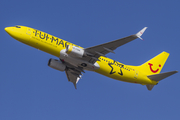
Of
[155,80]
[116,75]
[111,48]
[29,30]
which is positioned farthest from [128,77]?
[29,30]

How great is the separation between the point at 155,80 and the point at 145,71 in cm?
261

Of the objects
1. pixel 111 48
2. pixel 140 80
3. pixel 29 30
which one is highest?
pixel 29 30

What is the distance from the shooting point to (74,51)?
1430 inches

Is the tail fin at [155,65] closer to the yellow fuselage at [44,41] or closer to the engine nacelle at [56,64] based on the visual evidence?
the yellow fuselage at [44,41]

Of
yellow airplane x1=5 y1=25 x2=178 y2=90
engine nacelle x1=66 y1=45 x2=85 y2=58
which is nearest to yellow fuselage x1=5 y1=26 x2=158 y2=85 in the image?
yellow airplane x1=5 y1=25 x2=178 y2=90

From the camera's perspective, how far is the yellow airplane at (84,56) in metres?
36.5

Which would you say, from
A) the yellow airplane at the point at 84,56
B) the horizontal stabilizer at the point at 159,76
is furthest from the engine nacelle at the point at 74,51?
the horizontal stabilizer at the point at 159,76

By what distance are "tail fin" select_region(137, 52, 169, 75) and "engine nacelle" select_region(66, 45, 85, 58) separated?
14.0 metres

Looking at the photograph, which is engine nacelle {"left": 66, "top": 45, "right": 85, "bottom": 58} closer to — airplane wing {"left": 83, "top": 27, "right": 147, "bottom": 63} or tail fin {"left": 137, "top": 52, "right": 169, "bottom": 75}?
airplane wing {"left": 83, "top": 27, "right": 147, "bottom": 63}

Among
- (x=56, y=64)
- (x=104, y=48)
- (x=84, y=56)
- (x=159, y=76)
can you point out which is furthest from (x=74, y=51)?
(x=159, y=76)

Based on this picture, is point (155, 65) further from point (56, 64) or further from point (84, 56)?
point (56, 64)

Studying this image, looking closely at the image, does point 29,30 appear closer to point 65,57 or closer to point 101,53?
point 65,57

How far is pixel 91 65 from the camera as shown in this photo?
3872cm

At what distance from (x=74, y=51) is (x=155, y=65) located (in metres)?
19.5
